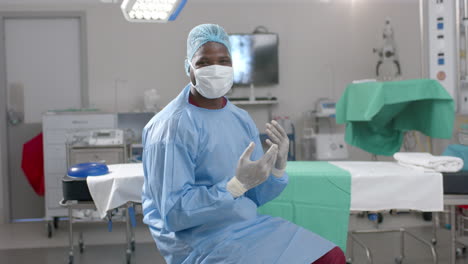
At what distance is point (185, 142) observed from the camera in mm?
1647

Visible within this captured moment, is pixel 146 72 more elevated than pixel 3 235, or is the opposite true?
pixel 146 72

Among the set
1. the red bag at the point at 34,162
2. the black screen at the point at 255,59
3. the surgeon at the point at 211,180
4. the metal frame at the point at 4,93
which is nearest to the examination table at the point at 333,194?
the surgeon at the point at 211,180

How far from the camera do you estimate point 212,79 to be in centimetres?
174

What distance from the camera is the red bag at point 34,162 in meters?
4.91

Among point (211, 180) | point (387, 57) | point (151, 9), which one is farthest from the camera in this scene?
point (387, 57)

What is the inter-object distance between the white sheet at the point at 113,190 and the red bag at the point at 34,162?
8.57 feet

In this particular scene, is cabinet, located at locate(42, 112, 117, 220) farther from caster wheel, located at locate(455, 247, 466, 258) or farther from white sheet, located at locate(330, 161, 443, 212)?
caster wheel, located at locate(455, 247, 466, 258)

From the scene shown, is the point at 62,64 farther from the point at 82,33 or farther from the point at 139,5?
the point at 139,5

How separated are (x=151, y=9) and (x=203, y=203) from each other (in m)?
1.57

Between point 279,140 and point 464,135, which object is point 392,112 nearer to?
point 464,135

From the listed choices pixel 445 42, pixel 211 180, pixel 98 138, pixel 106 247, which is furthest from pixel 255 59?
pixel 211 180

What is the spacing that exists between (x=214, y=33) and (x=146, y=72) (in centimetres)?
379

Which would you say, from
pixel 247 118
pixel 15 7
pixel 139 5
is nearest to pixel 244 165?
pixel 247 118

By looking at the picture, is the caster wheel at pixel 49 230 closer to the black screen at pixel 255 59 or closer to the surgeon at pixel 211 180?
the black screen at pixel 255 59
